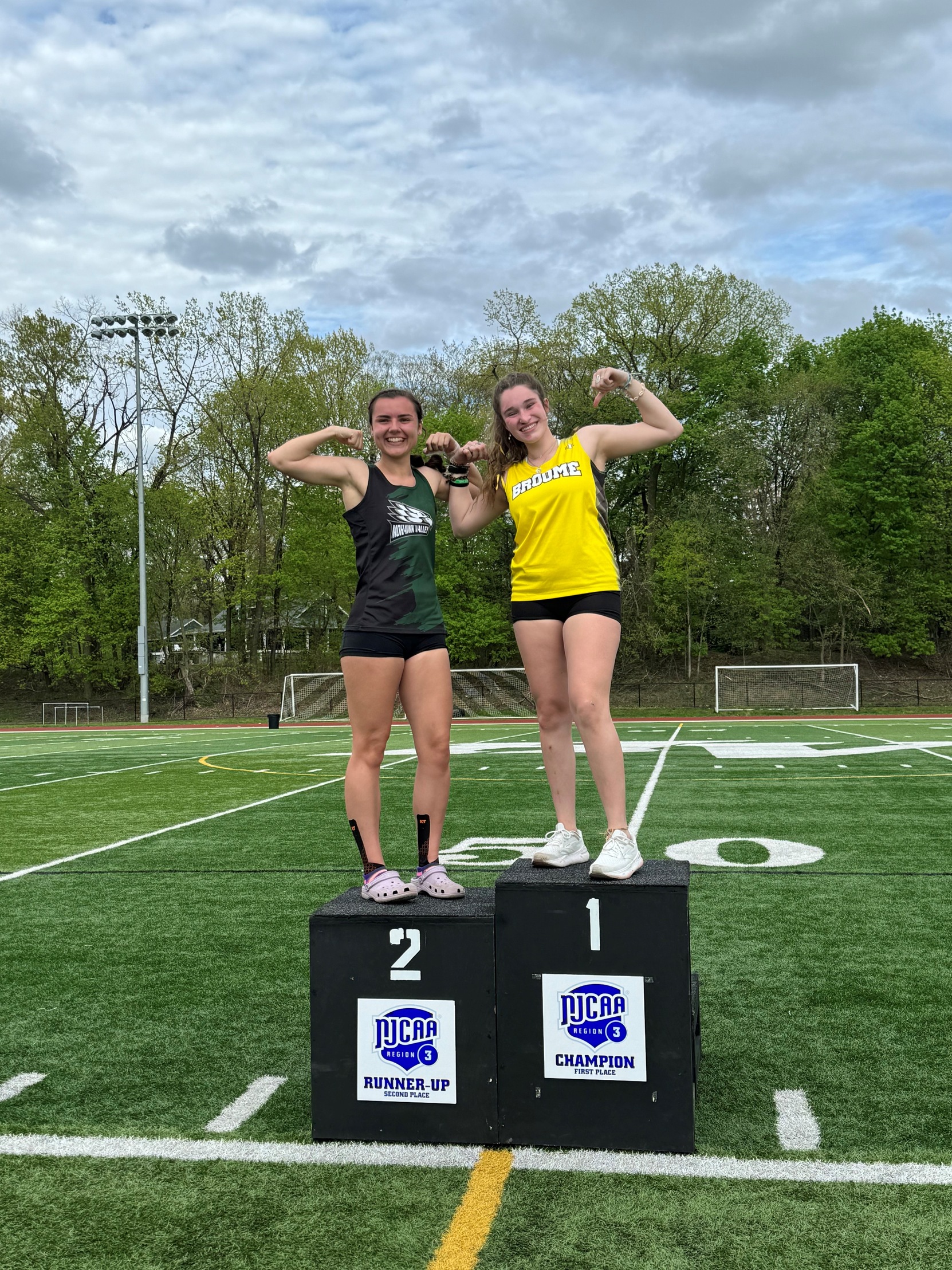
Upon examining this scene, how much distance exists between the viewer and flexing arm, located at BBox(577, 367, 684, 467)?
11.9 feet

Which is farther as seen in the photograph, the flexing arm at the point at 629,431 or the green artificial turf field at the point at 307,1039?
the flexing arm at the point at 629,431

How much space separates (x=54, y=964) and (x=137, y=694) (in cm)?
3694

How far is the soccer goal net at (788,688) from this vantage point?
32375 mm

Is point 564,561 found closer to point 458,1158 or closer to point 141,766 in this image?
point 458,1158

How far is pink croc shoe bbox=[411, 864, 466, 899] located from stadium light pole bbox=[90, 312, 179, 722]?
97.7ft

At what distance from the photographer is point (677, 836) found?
26.2 feet

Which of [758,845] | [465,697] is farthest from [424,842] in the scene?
[465,697]

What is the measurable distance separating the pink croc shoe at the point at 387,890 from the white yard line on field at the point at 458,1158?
2.16ft

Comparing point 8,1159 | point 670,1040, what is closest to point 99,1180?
point 8,1159

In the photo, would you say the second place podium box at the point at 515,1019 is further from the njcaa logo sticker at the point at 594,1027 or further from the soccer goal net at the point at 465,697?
the soccer goal net at the point at 465,697

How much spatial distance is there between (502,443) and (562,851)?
143 cm

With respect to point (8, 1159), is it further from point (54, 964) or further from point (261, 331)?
point (261, 331)

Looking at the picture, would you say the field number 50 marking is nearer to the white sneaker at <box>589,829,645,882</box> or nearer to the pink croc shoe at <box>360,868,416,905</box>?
the pink croc shoe at <box>360,868,416,905</box>

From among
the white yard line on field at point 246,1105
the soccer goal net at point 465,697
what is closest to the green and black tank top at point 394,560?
the white yard line on field at point 246,1105
